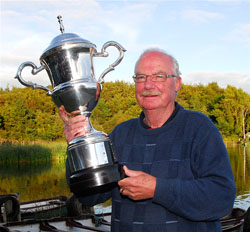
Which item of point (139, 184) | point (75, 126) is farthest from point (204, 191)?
point (75, 126)

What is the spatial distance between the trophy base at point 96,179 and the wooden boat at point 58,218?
3.96 metres

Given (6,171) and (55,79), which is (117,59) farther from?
(6,171)

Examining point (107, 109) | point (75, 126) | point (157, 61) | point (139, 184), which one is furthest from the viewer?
point (107, 109)

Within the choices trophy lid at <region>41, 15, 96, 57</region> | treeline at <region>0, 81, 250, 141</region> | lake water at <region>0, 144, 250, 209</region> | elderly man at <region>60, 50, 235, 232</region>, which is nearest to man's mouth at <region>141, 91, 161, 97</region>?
elderly man at <region>60, 50, 235, 232</region>

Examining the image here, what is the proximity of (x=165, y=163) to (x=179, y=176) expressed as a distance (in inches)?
4.1

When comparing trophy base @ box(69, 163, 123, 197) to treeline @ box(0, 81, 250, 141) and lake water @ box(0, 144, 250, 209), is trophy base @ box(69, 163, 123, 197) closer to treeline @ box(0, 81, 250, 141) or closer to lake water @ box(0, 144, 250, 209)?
lake water @ box(0, 144, 250, 209)

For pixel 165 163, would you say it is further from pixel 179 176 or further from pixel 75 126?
pixel 75 126

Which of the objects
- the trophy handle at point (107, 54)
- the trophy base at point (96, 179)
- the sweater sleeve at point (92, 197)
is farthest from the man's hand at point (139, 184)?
the trophy handle at point (107, 54)

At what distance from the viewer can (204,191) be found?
1812 millimetres

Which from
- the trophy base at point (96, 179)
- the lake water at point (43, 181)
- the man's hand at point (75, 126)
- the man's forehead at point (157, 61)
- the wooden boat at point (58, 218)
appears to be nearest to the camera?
the trophy base at point (96, 179)

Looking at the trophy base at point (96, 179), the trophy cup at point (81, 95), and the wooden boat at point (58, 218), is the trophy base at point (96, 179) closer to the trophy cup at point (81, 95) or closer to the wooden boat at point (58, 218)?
the trophy cup at point (81, 95)

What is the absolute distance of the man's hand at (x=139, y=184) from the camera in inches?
69.6

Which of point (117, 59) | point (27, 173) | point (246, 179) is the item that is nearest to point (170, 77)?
point (117, 59)

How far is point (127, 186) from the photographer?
180 centimetres
